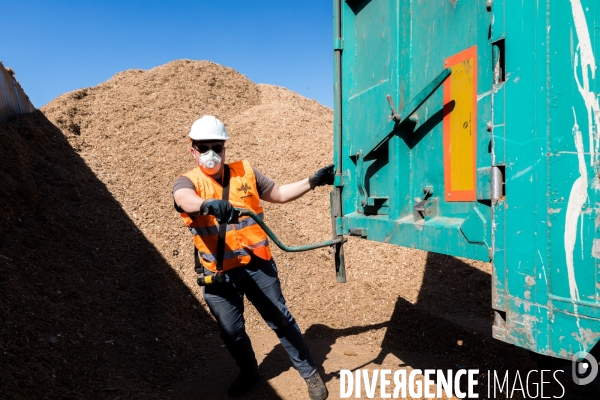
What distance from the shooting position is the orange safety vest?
10.3 ft

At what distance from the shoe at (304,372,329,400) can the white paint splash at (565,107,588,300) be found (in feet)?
6.86

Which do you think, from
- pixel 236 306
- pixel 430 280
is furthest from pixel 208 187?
pixel 430 280

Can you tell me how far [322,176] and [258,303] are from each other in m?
0.99

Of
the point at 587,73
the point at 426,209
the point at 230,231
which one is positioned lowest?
the point at 230,231

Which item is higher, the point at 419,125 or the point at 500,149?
the point at 419,125

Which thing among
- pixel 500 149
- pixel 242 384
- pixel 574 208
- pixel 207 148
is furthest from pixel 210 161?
pixel 574 208

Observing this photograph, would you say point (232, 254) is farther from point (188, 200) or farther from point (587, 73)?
point (587, 73)

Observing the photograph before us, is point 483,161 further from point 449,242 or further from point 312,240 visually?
point 312,240

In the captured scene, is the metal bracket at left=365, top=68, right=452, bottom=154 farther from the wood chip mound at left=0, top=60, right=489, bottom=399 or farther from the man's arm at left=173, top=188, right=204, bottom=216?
the wood chip mound at left=0, top=60, right=489, bottom=399

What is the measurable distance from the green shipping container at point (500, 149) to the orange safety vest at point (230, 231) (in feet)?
2.54

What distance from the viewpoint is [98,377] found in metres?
3.48

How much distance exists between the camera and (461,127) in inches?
85.0

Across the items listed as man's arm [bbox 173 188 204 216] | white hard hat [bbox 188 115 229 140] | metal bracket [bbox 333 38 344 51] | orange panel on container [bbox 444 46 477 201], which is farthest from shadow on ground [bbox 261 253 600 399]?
metal bracket [bbox 333 38 344 51]

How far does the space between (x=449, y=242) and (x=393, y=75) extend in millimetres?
995
